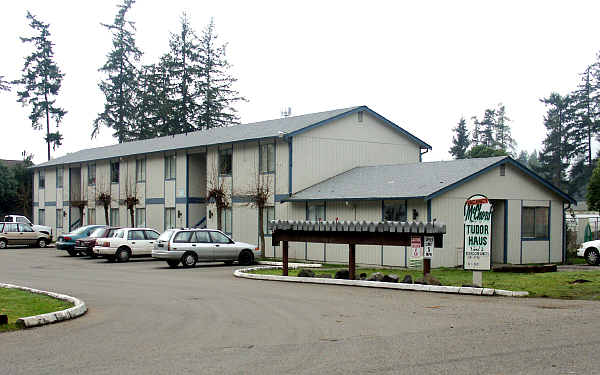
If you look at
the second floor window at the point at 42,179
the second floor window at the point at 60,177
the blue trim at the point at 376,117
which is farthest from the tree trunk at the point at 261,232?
the second floor window at the point at 42,179

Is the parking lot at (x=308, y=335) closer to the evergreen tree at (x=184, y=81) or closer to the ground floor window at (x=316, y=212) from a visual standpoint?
the ground floor window at (x=316, y=212)

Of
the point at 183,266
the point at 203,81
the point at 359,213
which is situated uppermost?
the point at 203,81

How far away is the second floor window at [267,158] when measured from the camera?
33406 mm

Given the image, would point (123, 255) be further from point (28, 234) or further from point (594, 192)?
point (594, 192)

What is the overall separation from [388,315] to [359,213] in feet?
51.8

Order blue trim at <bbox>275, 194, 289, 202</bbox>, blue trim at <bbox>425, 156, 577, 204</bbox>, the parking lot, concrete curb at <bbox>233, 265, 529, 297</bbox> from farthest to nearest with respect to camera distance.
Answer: blue trim at <bbox>275, 194, 289, 202</bbox> → blue trim at <bbox>425, 156, 577, 204</bbox> → concrete curb at <bbox>233, 265, 529, 297</bbox> → the parking lot

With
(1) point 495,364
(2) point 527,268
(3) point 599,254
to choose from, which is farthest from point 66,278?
(3) point 599,254

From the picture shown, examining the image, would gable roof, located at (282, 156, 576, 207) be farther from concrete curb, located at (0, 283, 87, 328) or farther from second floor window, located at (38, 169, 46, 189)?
second floor window, located at (38, 169, 46, 189)

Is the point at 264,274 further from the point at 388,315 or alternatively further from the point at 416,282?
the point at 388,315

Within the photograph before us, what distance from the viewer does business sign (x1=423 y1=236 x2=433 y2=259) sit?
18141 millimetres

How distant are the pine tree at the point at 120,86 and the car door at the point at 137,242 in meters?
42.2

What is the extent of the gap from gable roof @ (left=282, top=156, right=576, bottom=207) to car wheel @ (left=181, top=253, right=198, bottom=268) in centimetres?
590

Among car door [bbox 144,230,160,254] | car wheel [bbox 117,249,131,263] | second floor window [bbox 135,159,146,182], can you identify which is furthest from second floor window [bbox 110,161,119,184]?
car wheel [bbox 117,249,131,263]

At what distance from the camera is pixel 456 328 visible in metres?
10.9
